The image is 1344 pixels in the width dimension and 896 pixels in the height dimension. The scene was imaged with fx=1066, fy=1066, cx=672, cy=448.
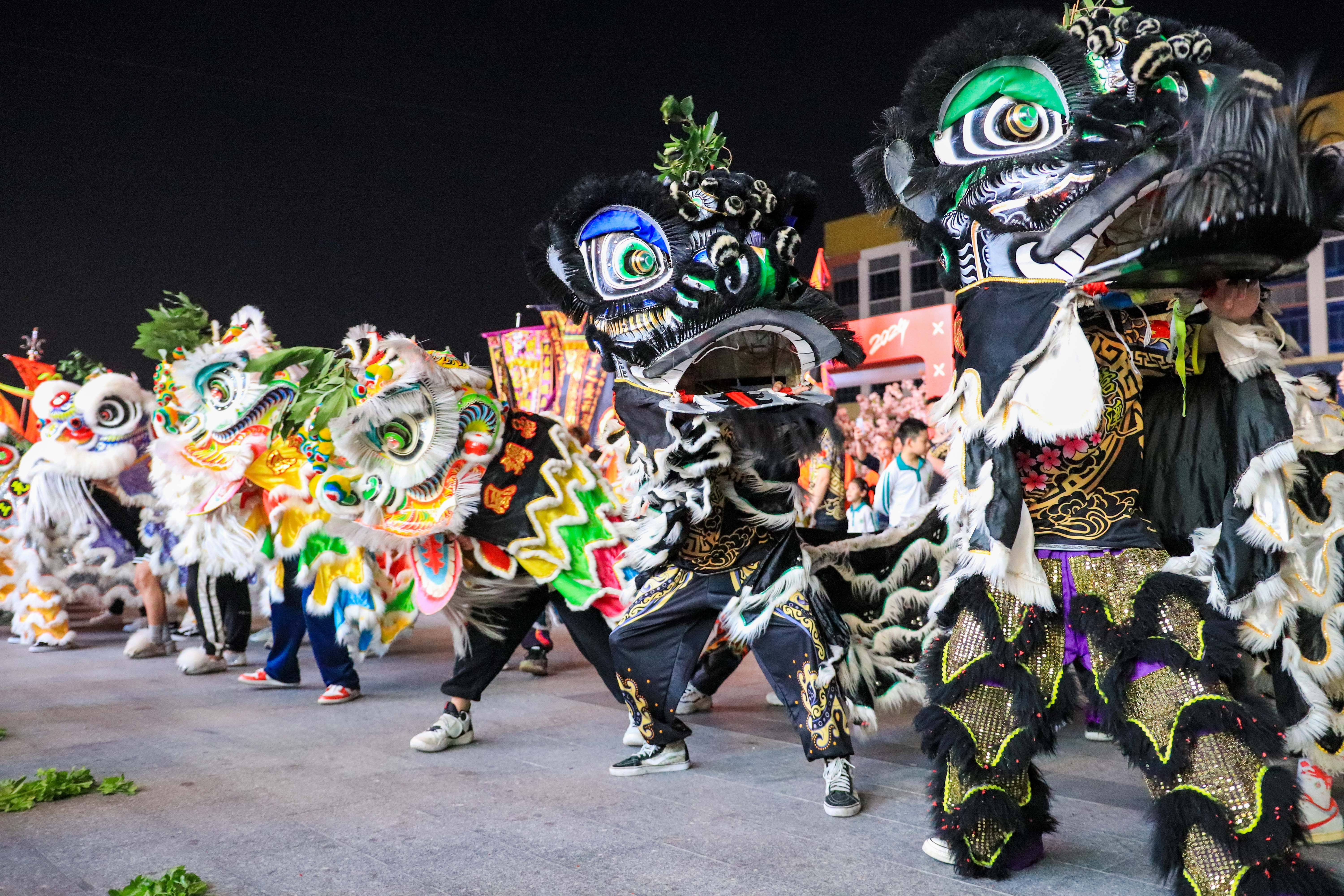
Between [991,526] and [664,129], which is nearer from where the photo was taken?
[991,526]

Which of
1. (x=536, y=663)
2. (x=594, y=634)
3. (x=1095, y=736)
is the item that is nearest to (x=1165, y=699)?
(x=1095, y=736)

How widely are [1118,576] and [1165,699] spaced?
29 cm

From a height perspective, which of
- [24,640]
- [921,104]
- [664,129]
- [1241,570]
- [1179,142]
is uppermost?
[664,129]

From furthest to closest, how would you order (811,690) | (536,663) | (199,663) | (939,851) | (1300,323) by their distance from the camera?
(1300,323)
(199,663)
(536,663)
(811,690)
(939,851)

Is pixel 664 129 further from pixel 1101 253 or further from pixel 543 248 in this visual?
pixel 1101 253

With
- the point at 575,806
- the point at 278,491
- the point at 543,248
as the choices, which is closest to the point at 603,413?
the point at 278,491

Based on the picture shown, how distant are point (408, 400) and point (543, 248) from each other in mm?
921

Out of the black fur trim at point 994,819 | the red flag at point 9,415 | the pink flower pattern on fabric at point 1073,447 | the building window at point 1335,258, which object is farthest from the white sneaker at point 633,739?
the building window at point 1335,258

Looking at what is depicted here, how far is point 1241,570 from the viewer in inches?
88.4

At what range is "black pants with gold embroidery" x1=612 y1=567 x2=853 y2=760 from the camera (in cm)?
333

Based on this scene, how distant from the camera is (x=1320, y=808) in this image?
2660mm

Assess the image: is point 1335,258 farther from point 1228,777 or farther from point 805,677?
point 1228,777

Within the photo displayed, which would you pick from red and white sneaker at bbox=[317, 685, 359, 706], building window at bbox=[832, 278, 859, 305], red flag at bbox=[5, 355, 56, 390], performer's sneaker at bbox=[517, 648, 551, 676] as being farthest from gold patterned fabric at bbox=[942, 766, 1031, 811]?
building window at bbox=[832, 278, 859, 305]

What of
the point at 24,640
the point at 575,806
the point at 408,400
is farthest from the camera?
the point at 24,640
